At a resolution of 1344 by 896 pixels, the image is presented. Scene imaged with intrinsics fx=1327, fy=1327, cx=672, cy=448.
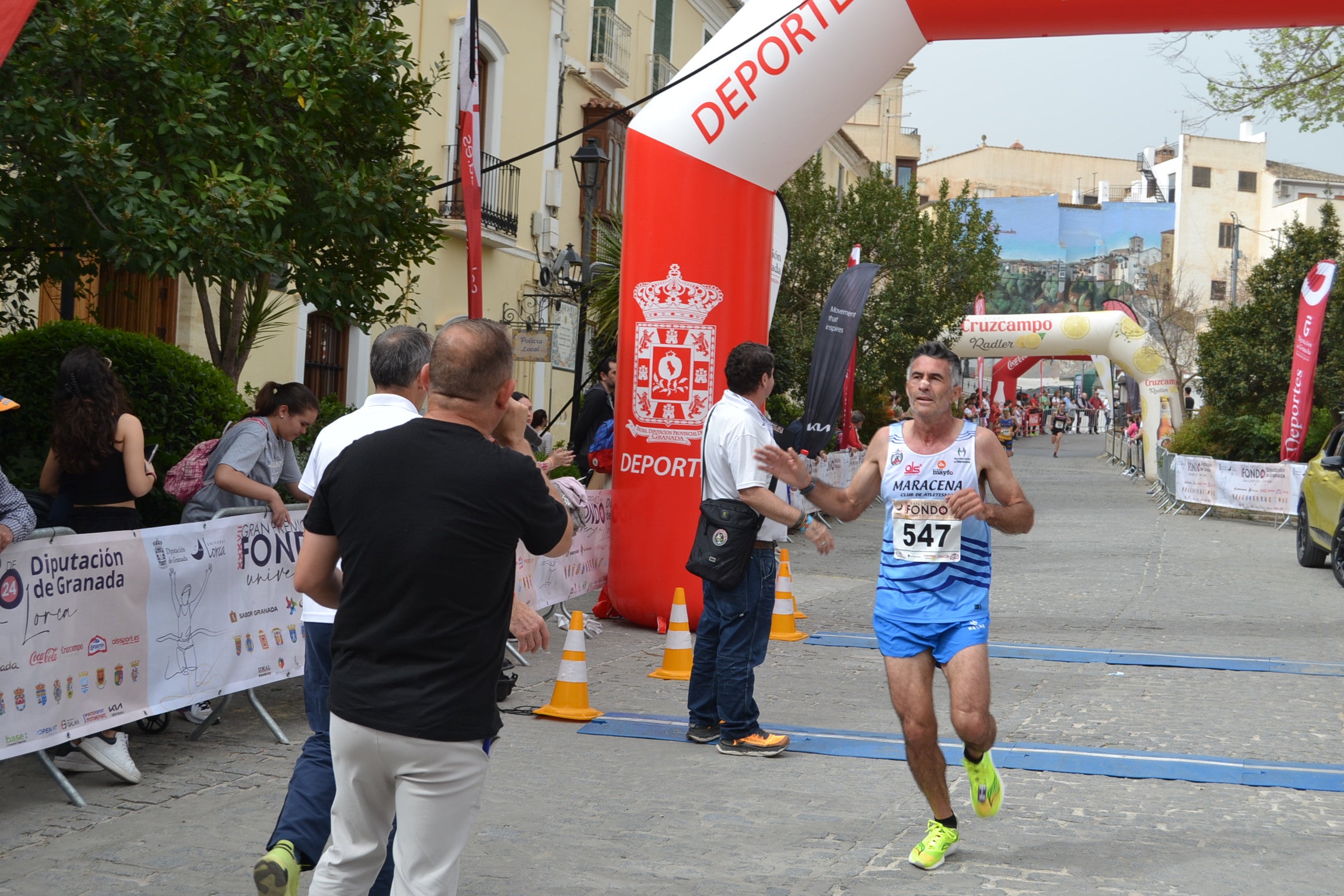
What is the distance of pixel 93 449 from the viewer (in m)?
6.09

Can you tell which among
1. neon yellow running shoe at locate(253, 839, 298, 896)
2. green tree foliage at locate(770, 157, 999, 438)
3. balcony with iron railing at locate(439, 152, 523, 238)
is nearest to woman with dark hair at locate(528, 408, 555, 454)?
balcony with iron railing at locate(439, 152, 523, 238)

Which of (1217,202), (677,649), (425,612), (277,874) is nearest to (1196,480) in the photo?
(677,649)

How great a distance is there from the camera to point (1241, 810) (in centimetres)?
560

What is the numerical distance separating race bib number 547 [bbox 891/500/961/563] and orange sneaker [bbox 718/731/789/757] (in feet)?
5.96

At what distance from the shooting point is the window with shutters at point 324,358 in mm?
17766

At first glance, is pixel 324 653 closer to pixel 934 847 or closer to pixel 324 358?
pixel 934 847

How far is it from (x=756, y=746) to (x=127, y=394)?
4402 millimetres

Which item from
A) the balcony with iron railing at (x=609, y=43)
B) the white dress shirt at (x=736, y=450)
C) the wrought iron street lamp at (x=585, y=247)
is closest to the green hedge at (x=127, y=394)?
the white dress shirt at (x=736, y=450)

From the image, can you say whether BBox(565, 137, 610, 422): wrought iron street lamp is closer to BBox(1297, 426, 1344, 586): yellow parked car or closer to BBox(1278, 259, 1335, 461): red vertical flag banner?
BBox(1297, 426, 1344, 586): yellow parked car

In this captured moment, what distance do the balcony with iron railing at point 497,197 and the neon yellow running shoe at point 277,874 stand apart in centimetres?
1593

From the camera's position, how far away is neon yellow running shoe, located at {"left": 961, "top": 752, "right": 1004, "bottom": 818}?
4980mm

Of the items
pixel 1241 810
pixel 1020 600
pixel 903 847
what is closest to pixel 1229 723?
pixel 1241 810

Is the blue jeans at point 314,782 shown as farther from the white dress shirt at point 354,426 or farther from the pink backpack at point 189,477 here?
the pink backpack at point 189,477

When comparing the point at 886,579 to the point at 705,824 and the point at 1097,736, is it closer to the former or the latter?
the point at 705,824
